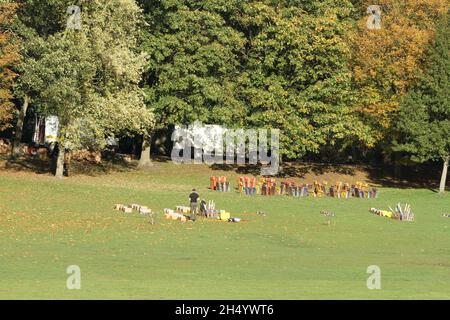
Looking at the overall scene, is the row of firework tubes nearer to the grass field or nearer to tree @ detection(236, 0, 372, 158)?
the grass field

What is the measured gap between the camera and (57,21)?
249ft

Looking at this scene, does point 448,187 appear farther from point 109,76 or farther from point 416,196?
point 109,76

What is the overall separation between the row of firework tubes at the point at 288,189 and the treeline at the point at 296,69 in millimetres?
8866

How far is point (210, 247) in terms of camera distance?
41312mm

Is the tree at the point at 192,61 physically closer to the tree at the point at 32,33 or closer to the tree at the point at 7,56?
the tree at the point at 32,33

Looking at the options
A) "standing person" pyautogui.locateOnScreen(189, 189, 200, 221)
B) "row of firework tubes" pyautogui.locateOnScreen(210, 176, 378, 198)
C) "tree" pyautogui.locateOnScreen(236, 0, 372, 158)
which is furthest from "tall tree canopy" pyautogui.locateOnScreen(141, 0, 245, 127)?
"standing person" pyautogui.locateOnScreen(189, 189, 200, 221)

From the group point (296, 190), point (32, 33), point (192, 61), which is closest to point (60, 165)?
point (32, 33)

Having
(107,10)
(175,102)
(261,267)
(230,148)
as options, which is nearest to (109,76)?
(107,10)

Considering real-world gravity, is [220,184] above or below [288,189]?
above

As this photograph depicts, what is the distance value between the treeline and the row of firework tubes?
8.87m

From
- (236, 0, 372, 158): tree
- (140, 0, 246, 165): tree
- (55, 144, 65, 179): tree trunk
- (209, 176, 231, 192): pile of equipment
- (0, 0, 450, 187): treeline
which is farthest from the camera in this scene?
(140, 0, 246, 165): tree

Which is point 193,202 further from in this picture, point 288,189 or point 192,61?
point 192,61

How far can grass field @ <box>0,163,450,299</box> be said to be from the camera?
92.7ft

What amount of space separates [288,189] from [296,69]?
612 inches
